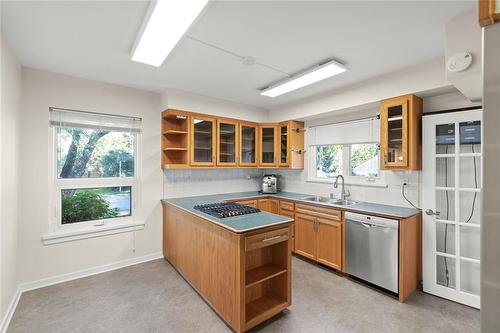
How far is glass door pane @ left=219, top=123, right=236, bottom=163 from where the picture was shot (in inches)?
151

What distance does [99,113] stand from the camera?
306 cm

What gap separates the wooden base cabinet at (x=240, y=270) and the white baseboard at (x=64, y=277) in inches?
41.7

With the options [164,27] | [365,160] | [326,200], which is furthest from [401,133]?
[164,27]

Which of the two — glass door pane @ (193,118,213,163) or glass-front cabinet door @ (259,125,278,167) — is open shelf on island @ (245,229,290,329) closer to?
glass door pane @ (193,118,213,163)

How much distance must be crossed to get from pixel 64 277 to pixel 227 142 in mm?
2822

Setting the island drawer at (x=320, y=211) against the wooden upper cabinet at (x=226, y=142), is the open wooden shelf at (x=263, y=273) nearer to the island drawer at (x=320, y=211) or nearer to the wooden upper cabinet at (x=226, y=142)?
the island drawer at (x=320, y=211)

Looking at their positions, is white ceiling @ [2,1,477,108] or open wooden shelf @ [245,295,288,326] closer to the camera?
white ceiling @ [2,1,477,108]

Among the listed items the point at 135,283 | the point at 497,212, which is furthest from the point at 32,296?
the point at 497,212

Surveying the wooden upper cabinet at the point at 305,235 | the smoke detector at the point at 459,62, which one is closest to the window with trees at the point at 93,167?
the wooden upper cabinet at the point at 305,235

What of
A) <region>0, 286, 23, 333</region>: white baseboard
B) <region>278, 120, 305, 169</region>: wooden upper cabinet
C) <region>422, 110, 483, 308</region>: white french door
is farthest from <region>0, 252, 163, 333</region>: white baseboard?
<region>422, 110, 483, 308</region>: white french door

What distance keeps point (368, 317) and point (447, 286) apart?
1.07m

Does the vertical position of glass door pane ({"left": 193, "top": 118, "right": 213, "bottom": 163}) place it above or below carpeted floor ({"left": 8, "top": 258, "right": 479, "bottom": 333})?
above

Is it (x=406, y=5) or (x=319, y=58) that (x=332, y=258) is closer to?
(x=319, y=58)

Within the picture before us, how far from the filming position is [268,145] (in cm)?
432
